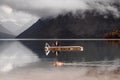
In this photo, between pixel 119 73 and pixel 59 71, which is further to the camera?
pixel 59 71

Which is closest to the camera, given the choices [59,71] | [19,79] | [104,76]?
[19,79]

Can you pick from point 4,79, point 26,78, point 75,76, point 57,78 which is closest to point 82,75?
point 75,76

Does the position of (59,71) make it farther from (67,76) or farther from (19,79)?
(19,79)

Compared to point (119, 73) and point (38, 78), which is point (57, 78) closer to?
point (38, 78)

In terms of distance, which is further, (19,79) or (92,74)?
(92,74)

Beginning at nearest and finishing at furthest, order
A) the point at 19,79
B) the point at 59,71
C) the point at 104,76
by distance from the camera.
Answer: the point at 19,79
the point at 104,76
the point at 59,71

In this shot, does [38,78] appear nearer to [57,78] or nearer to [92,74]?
[57,78]

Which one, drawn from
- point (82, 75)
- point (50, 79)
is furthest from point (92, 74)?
point (50, 79)
